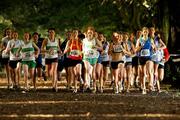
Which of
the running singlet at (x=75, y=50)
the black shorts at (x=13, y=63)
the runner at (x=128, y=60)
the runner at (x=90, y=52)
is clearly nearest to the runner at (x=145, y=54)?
the runner at (x=128, y=60)

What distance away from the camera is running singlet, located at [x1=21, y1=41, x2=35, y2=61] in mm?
20850

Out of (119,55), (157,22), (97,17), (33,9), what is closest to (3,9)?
(33,9)

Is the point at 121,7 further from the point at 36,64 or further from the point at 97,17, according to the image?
the point at 36,64

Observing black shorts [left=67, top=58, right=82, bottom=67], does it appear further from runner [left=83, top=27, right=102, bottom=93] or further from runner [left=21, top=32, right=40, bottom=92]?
runner [left=21, top=32, right=40, bottom=92]

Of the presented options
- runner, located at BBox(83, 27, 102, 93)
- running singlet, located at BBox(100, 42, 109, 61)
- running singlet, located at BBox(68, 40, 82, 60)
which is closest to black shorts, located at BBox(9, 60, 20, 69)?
running singlet, located at BBox(68, 40, 82, 60)

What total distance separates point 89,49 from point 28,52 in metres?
2.07

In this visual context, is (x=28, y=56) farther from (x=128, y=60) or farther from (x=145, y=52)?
(x=145, y=52)

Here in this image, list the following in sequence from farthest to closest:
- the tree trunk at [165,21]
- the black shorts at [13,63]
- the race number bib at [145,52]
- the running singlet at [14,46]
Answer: the tree trunk at [165,21] < the black shorts at [13,63] < the running singlet at [14,46] < the race number bib at [145,52]

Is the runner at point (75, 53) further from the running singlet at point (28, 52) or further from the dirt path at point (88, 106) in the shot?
the dirt path at point (88, 106)

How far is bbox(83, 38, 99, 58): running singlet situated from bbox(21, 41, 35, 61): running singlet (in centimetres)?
180

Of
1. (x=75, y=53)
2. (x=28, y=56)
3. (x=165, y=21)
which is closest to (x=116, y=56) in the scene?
(x=75, y=53)

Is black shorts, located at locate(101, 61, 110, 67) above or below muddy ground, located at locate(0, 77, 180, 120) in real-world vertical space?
above

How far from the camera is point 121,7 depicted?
30.7m

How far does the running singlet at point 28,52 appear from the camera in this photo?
68.4 feet
